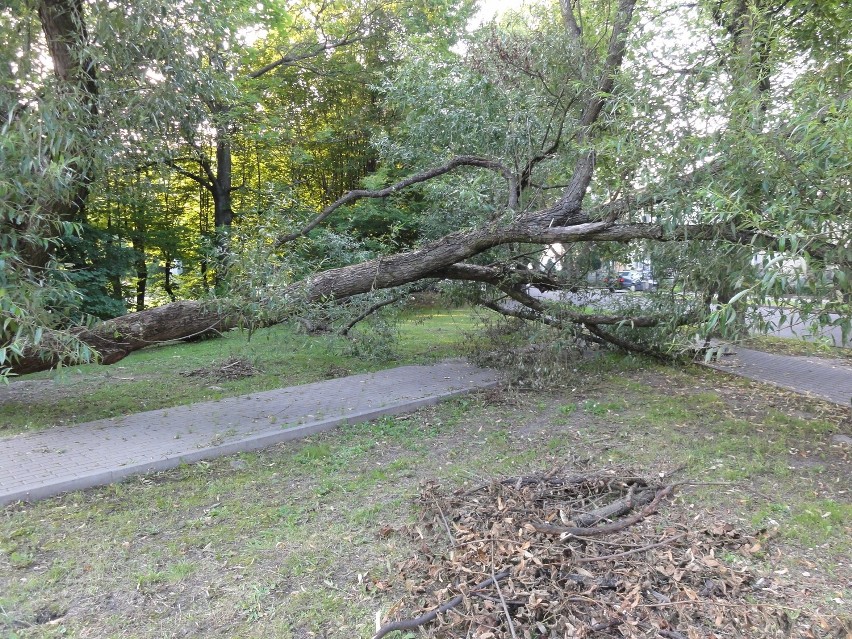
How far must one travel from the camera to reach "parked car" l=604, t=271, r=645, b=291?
8039 millimetres

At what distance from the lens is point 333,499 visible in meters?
4.30

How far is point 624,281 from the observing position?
8.51 meters

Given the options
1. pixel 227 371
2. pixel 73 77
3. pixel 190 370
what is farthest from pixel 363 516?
pixel 190 370

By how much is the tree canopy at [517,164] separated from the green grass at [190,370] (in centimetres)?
88

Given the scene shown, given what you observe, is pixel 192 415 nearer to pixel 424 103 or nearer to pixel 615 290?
pixel 424 103

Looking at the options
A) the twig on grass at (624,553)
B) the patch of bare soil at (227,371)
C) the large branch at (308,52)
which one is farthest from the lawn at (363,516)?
the large branch at (308,52)

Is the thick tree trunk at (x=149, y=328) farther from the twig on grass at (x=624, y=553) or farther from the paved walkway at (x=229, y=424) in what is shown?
the twig on grass at (x=624, y=553)

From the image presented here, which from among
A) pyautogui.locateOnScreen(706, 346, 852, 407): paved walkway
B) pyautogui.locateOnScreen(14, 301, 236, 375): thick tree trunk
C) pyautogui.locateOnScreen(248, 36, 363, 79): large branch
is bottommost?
pyautogui.locateOnScreen(706, 346, 852, 407): paved walkway

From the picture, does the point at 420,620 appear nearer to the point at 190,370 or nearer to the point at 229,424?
the point at 229,424

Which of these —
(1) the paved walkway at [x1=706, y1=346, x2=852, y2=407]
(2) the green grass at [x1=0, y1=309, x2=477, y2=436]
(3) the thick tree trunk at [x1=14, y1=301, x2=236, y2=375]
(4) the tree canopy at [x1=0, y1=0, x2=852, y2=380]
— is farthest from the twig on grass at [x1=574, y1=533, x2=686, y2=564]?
(1) the paved walkway at [x1=706, y1=346, x2=852, y2=407]

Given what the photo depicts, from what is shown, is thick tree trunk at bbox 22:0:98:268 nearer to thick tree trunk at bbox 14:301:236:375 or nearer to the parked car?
thick tree trunk at bbox 14:301:236:375

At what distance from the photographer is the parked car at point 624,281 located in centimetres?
804

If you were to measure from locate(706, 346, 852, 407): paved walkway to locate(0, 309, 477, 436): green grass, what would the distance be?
4634 mm

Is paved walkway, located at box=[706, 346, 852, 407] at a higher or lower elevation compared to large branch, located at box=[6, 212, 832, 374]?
lower
